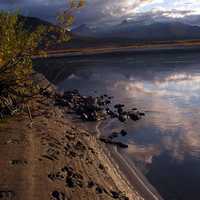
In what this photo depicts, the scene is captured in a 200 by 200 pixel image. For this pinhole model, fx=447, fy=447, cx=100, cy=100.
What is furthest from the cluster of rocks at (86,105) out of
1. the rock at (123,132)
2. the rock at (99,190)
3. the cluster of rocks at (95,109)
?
the rock at (99,190)

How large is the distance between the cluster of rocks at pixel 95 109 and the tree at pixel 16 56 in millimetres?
7543

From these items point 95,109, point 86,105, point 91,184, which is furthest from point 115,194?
point 86,105

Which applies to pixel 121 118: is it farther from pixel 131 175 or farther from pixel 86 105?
pixel 131 175

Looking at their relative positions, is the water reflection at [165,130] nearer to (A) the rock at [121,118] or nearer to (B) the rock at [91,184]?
(A) the rock at [121,118]

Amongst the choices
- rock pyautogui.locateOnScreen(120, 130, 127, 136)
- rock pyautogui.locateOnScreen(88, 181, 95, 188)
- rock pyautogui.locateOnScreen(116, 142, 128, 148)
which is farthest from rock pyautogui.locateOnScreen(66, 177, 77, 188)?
rock pyautogui.locateOnScreen(120, 130, 127, 136)

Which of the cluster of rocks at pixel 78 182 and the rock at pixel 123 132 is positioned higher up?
the cluster of rocks at pixel 78 182

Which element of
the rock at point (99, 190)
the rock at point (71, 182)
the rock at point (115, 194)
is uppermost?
the rock at point (71, 182)

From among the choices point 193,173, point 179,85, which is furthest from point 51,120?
point 179,85

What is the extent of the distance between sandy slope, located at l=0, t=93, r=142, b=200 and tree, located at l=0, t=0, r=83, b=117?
0.80m

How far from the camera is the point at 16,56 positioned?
1537 centimetres

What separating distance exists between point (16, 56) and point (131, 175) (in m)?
5.61

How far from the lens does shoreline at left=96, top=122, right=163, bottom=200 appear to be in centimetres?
1291

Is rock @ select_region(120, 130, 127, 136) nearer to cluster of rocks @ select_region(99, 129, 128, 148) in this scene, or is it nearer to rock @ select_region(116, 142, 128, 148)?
cluster of rocks @ select_region(99, 129, 128, 148)

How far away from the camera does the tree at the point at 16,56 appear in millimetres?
14539
